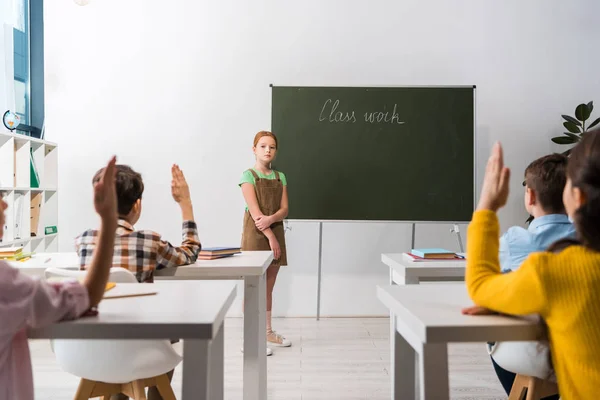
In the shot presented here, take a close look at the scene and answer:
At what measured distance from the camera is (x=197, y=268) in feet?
6.41

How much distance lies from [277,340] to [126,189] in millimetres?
1972

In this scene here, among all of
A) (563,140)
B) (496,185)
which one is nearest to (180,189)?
(496,185)

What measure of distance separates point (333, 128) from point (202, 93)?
118 cm

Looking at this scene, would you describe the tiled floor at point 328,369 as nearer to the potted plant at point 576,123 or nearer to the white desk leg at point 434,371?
the white desk leg at point 434,371

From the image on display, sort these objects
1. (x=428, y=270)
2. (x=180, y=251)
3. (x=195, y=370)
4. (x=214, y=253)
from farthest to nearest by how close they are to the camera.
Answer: (x=214, y=253) → (x=428, y=270) → (x=180, y=251) → (x=195, y=370)

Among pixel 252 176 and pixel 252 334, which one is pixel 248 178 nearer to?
pixel 252 176

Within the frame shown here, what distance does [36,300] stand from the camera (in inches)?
38.2

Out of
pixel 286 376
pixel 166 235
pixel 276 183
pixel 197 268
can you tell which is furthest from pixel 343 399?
pixel 166 235

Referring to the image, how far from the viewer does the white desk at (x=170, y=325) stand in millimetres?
987

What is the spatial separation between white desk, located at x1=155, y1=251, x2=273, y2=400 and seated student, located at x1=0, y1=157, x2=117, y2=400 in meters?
0.86

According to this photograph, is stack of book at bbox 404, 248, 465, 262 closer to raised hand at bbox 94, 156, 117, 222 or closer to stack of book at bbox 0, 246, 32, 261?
raised hand at bbox 94, 156, 117, 222

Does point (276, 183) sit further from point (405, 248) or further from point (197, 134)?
point (405, 248)

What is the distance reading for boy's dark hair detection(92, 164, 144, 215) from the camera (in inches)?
68.9

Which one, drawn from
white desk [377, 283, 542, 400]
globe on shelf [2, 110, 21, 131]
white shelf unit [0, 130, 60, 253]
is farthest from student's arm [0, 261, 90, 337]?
globe on shelf [2, 110, 21, 131]
